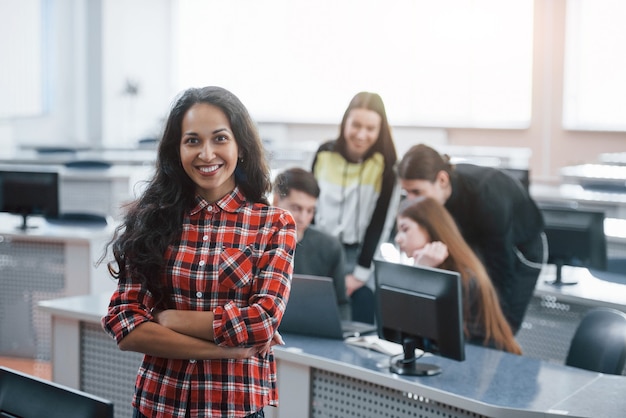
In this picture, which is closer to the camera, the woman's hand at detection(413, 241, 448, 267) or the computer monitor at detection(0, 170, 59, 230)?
the woman's hand at detection(413, 241, 448, 267)

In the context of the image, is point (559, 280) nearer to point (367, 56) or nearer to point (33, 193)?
point (33, 193)

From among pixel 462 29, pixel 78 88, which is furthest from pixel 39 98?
pixel 462 29

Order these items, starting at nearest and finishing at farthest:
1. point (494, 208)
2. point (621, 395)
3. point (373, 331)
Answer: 1. point (621, 395)
2. point (373, 331)
3. point (494, 208)

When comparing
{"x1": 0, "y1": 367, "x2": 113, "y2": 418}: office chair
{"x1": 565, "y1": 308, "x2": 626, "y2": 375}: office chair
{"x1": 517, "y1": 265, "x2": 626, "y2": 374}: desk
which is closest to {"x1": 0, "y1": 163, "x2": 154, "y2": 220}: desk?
{"x1": 517, "y1": 265, "x2": 626, "y2": 374}: desk

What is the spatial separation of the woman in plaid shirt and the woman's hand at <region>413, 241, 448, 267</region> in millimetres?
1534

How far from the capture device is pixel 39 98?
1148 centimetres

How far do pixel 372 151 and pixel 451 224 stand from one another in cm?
69

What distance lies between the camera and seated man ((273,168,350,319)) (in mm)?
3717

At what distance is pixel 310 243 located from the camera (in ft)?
12.3

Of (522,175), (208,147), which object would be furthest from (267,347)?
(522,175)

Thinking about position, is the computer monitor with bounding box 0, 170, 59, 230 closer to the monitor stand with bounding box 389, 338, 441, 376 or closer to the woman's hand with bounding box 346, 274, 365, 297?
the woman's hand with bounding box 346, 274, 365, 297

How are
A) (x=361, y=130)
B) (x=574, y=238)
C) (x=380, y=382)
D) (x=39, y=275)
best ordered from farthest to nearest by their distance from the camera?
(x=39, y=275) → (x=574, y=238) → (x=361, y=130) → (x=380, y=382)

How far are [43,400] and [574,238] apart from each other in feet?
10.5

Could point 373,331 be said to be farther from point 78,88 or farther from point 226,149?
point 78,88
